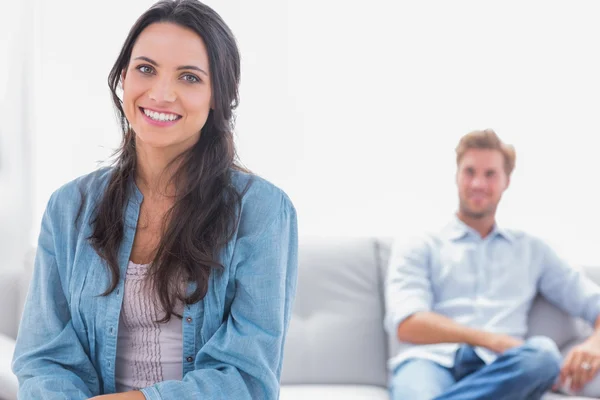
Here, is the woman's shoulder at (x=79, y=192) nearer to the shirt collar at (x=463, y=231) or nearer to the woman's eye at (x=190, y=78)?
the woman's eye at (x=190, y=78)

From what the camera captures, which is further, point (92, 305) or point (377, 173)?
point (377, 173)

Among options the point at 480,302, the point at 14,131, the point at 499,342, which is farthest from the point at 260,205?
the point at 14,131

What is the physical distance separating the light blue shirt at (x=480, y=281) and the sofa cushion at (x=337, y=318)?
0.09 meters

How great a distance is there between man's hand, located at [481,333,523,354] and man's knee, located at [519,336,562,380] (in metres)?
0.12

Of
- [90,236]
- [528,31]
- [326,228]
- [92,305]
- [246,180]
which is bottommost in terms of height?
[326,228]

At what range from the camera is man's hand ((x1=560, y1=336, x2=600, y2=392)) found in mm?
2424

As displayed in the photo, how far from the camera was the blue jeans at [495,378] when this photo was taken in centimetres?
223

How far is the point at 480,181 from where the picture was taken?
272cm

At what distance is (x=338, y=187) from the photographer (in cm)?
323

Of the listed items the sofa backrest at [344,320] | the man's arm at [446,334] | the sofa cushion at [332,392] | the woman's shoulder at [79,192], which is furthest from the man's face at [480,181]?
the woman's shoulder at [79,192]

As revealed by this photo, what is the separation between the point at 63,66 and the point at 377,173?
1.37m

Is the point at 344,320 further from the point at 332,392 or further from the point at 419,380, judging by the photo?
the point at 419,380

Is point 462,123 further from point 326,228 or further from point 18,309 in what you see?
point 18,309

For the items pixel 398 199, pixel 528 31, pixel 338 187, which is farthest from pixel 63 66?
pixel 528 31
